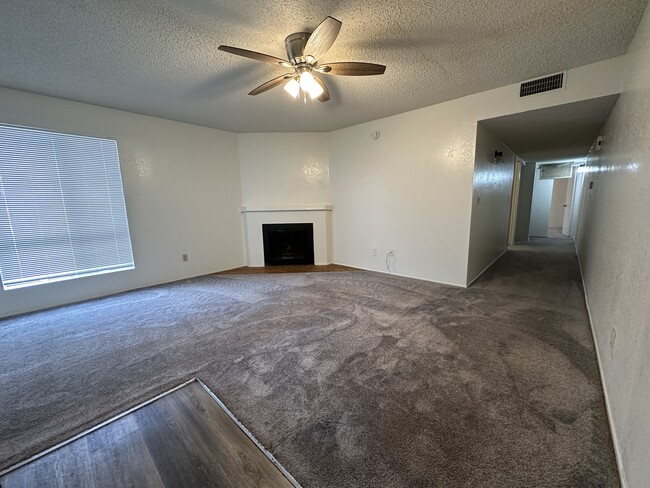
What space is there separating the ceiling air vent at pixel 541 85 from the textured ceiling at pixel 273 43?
12 cm

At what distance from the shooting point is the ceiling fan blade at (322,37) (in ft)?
5.28

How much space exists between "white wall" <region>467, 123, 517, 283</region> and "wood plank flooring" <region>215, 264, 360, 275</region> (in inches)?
78.5

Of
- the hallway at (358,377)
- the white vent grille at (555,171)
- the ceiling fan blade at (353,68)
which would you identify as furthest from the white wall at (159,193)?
the white vent grille at (555,171)

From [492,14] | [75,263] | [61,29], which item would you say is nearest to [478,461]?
[492,14]

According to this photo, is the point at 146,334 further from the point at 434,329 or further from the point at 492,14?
the point at 492,14

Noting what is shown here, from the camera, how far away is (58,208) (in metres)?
3.21

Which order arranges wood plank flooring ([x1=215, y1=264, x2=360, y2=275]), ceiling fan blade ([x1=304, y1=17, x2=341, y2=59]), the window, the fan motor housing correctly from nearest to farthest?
ceiling fan blade ([x1=304, y1=17, x2=341, y2=59]), the fan motor housing, the window, wood plank flooring ([x1=215, y1=264, x2=360, y2=275])

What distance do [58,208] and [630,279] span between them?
5.29 meters

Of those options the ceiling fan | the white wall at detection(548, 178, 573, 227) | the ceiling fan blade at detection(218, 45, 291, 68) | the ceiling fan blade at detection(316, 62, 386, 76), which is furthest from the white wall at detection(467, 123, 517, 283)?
the white wall at detection(548, 178, 573, 227)

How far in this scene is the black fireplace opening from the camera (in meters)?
5.13

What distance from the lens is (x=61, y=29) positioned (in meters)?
1.90

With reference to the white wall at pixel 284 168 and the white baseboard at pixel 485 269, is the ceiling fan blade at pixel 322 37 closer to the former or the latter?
the white wall at pixel 284 168

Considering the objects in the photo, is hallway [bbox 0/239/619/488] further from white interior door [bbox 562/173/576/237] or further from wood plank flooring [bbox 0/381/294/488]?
white interior door [bbox 562/173/576/237]

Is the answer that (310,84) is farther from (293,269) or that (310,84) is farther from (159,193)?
(293,269)
